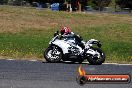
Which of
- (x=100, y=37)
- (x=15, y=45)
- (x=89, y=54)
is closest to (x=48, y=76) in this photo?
(x=89, y=54)

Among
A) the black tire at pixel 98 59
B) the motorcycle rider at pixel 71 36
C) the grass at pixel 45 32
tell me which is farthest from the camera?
the grass at pixel 45 32

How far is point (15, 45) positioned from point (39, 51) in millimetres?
2258

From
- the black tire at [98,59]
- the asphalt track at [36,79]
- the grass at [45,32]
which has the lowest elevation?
the grass at [45,32]

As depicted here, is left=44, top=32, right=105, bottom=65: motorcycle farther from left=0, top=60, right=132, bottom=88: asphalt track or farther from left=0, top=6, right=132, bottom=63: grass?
left=0, top=60, right=132, bottom=88: asphalt track

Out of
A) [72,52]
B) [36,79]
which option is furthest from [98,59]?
[36,79]

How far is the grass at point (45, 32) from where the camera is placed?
1856cm

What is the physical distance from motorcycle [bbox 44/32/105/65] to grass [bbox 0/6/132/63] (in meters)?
1.75

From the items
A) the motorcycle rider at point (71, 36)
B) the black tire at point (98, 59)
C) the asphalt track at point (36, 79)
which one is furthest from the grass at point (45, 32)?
the asphalt track at point (36, 79)

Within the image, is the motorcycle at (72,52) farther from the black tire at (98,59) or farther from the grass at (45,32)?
the grass at (45,32)

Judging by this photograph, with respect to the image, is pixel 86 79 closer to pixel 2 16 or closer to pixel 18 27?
pixel 18 27

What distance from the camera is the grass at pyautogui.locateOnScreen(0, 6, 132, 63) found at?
1856cm

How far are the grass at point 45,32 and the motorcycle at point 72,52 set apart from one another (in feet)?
5.73

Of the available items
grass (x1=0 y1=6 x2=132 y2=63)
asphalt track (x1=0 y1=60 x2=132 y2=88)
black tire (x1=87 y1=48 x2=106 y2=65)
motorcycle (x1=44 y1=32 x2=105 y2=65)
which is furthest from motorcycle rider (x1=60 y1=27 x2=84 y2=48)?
asphalt track (x1=0 y1=60 x2=132 y2=88)

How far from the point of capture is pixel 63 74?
11.3 meters
